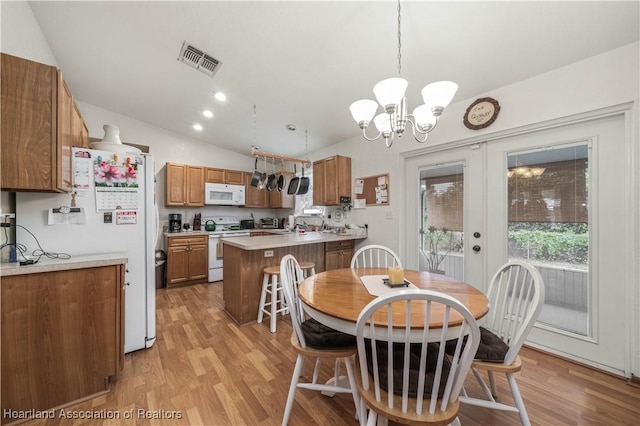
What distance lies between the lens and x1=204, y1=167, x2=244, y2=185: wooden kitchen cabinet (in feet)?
14.7

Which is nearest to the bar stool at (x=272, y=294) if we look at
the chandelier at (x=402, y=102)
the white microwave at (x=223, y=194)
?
the chandelier at (x=402, y=102)

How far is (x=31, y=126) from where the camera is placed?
1.37 metres

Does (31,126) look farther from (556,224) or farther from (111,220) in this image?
(556,224)

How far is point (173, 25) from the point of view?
6.35 ft

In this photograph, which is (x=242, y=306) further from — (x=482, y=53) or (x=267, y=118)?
(x=482, y=53)

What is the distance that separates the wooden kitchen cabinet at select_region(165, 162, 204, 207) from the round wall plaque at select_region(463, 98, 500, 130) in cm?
421

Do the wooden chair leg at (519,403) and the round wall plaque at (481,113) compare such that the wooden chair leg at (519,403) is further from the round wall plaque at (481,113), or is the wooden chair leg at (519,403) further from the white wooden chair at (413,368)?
the round wall plaque at (481,113)

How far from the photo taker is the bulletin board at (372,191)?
326 centimetres

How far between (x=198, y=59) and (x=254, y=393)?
2.89m

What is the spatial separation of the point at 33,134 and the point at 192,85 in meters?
1.73

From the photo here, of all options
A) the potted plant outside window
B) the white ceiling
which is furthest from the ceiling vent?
the potted plant outside window

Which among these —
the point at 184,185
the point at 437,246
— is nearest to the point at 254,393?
the point at 437,246

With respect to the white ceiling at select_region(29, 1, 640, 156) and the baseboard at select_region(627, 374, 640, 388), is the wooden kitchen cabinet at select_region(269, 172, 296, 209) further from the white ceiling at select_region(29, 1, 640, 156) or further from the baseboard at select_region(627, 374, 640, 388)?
the baseboard at select_region(627, 374, 640, 388)

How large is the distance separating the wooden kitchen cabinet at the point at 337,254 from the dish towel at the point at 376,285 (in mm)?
1598
